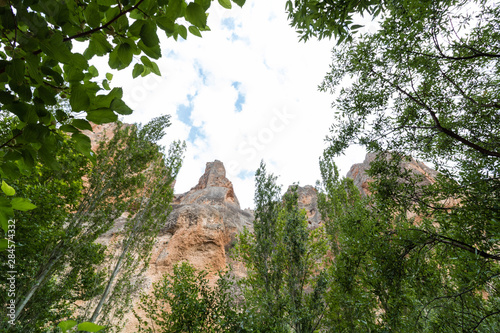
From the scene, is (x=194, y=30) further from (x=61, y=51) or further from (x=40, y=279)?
(x=40, y=279)

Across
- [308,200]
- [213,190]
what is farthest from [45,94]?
[308,200]

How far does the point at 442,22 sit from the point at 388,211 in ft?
13.3

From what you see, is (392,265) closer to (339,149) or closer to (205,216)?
(339,149)

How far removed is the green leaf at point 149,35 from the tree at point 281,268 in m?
7.11

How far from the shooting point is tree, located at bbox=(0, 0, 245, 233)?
661 mm

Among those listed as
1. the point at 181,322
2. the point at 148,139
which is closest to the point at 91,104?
the point at 181,322

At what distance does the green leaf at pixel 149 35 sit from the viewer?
2.40 feet

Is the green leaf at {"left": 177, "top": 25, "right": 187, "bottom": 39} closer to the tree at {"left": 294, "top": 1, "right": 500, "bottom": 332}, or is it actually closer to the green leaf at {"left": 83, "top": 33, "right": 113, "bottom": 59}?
the green leaf at {"left": 83, "top": 33, "right": 113, "bottom": 59}

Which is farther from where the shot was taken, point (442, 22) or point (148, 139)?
point (148, 139)

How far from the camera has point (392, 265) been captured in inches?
161

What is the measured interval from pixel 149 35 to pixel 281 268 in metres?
7.90

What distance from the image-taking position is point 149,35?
29.2 inches

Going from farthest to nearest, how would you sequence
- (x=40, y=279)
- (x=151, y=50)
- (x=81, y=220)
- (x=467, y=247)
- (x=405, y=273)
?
(x=81, y=220), (x=40, y=279), (x=405, y=273), (x=467, y=247), (x=151, y=50)

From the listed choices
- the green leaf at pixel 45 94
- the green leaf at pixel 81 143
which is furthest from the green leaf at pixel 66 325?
the green leaf at pixel 45 94
